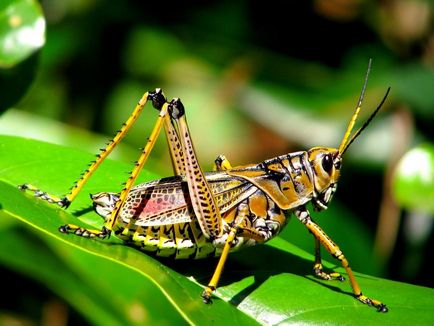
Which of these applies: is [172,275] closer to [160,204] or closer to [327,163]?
[160,204]

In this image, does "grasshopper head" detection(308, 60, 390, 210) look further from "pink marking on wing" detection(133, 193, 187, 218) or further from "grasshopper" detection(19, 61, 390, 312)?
"pink marking on wing" detection(133, 193, 187, 218)

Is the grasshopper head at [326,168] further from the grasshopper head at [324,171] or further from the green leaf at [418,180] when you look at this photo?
the green leaf at [418,180]

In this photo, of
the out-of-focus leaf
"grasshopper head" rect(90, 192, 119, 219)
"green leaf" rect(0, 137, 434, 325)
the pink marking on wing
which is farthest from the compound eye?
the out-of-focus leaf

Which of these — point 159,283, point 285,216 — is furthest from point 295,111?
point 159,283

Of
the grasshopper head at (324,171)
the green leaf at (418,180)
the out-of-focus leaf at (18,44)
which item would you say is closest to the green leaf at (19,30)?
the out-of-focus leaf at (18,44)

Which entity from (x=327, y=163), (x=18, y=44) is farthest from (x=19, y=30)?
(x=327, y=163)
